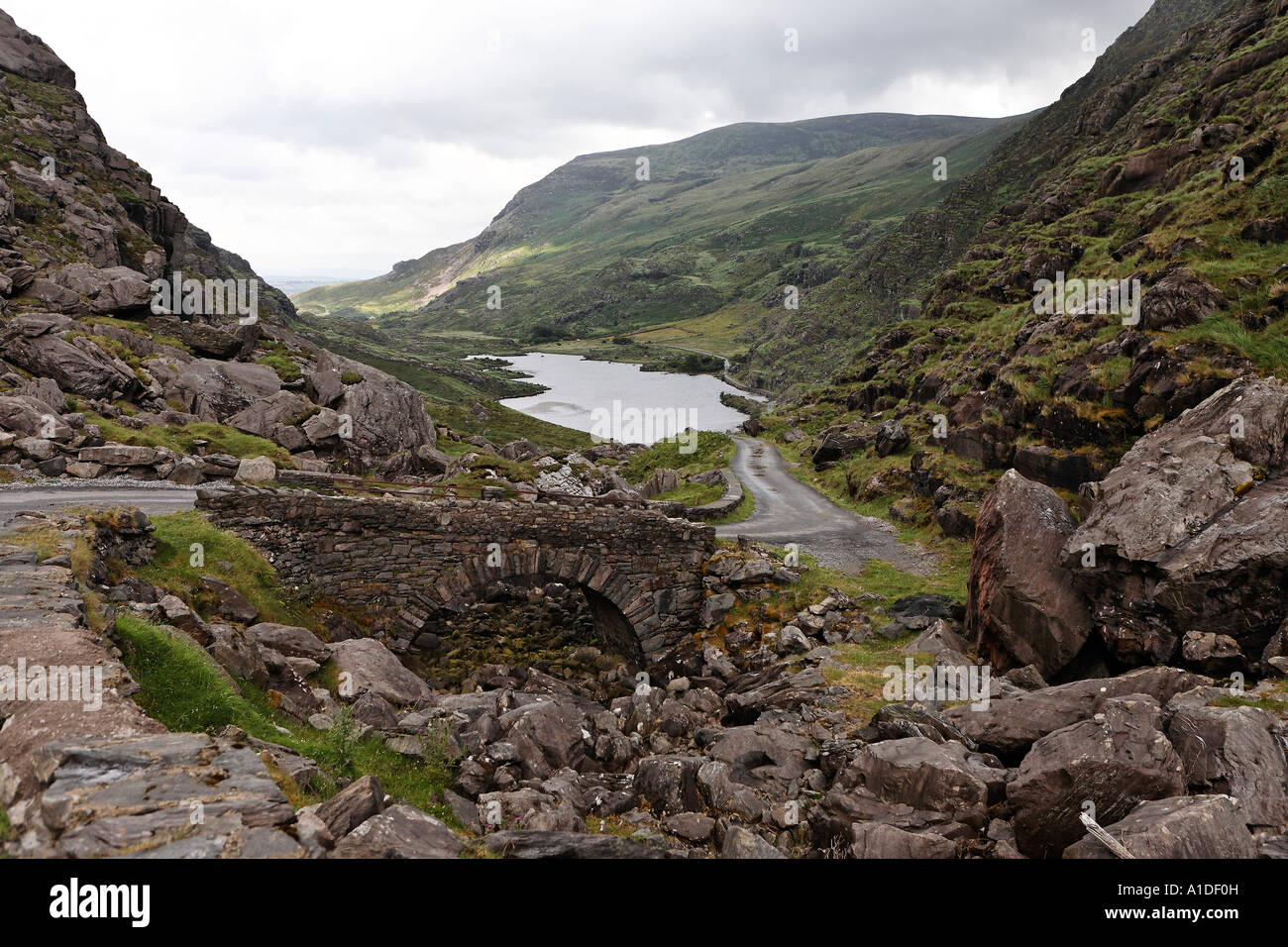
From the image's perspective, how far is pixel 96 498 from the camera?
56.9 ft

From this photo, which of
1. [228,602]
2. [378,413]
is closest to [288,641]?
[228,602]

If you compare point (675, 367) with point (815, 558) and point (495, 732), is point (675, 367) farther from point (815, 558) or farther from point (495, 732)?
point (495, 732)

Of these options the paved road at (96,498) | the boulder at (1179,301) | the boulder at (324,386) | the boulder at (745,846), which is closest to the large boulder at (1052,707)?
the boulder at (745,846)

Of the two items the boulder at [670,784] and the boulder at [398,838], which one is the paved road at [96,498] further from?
the boulder at [670,784]

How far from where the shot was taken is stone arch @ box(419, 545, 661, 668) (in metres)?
20.3

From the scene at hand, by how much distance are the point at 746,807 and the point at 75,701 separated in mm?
8998

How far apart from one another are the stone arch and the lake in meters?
51.5

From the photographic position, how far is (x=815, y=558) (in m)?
25.1

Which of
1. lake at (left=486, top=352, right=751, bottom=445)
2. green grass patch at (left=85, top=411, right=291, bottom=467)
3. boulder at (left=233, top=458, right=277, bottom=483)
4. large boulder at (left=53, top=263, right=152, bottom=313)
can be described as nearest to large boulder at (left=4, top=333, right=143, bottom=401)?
green grass patch at (left=85, top=411, right=291, bottom=467)

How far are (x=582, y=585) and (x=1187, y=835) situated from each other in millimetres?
17506

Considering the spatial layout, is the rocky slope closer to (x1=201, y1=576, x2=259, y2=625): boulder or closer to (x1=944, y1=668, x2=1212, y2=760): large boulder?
(x1=201, y1=576, x2=259, y2=625): boulder

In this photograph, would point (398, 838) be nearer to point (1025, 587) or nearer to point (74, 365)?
point (1025, 587)
